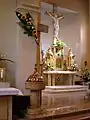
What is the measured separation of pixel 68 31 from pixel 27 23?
212 inches

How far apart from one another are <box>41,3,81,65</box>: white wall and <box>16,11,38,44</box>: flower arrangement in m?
4.68

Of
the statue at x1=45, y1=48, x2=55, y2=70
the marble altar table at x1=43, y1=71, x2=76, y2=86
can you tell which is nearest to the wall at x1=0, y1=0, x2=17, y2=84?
the marble altar table at x1=43, y1=71, x2=76, y2=86

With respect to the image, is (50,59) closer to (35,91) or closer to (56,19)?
(56,19)

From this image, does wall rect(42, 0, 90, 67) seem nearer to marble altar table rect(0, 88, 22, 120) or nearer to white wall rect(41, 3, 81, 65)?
white wall rect(41, 3, 81, 65)

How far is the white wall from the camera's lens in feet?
29.9

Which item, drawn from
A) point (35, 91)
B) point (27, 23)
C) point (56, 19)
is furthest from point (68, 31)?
point (35, 91)

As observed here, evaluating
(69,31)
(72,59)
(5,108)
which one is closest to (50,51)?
(72,59)

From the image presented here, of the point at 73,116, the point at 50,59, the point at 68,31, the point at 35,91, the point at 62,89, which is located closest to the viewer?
the point at 73,116

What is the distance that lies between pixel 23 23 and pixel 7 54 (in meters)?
0.67

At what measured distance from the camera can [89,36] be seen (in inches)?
376

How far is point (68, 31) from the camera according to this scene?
946 centimetres

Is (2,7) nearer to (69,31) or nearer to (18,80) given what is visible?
(18,80)

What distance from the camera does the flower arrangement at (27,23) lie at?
4.21 metres

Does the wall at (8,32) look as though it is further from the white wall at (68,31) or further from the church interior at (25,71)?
the white wall at (68,31)
